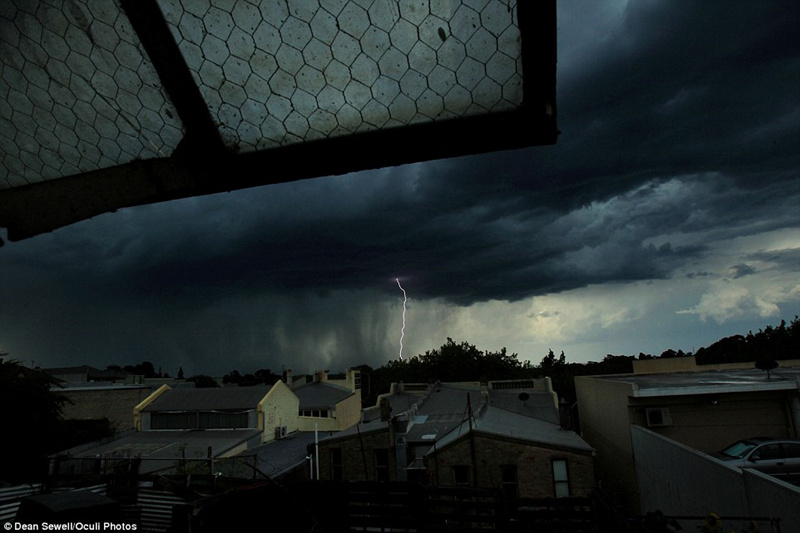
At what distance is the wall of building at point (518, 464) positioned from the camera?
11.7 m

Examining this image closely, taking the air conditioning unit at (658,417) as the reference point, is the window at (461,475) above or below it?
below

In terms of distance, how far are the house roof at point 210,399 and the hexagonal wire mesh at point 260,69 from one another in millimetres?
24128

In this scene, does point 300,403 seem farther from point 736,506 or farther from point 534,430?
point 736,506

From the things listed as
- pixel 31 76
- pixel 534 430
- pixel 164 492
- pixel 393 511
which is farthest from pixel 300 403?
pixel 31 76

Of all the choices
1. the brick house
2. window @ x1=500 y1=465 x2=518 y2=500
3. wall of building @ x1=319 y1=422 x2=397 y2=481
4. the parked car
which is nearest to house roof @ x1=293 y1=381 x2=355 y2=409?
the brick house

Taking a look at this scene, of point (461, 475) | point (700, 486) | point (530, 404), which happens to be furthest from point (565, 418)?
point (700, 486)

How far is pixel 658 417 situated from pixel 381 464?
8.80 meters

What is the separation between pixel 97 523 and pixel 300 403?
28049 millimetres

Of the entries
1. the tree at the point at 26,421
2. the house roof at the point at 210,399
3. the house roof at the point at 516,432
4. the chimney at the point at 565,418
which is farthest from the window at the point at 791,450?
the house roof at the point at 210,399

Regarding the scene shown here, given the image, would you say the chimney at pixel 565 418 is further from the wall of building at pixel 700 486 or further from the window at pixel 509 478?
the window at pixel 509 478

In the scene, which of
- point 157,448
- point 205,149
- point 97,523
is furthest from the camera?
point 157,448

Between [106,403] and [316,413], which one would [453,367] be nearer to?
[316,413]

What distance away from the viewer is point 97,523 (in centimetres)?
345

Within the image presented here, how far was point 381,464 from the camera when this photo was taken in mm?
14922
